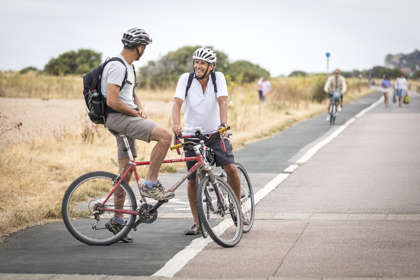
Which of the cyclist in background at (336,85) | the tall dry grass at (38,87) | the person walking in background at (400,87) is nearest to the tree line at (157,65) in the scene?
the tall dry grass at (38,87)

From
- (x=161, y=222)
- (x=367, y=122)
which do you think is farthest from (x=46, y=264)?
(x=367, y=122)

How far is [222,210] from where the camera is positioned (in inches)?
288

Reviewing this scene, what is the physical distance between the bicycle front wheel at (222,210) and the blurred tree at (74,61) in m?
63.0

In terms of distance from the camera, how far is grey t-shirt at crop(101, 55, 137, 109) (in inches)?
276

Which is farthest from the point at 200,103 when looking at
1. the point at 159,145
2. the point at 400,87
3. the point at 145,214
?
the point at 400,87

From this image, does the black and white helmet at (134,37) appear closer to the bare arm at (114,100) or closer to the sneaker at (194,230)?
the bare arm at (114,100)

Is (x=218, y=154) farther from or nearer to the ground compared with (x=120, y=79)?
nearer to the ground

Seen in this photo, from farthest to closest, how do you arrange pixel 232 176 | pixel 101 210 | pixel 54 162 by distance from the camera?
pixel 54 162 < pixel 232 176 < pixel 101 210

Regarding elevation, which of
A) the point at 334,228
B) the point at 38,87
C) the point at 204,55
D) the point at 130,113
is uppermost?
the point at 204,55

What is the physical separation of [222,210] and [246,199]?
2.78 ft

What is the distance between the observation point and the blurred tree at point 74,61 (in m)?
69.9

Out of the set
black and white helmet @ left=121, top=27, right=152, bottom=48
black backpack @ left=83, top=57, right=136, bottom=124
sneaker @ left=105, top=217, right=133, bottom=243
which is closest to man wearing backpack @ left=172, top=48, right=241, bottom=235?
black and white helmet @ left=121, top=27, right=152, bottom=48

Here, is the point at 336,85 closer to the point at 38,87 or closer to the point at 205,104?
the point at 38,87

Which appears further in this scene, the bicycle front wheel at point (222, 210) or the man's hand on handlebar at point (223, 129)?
the man's hand on handlebar at point (223, 129)
